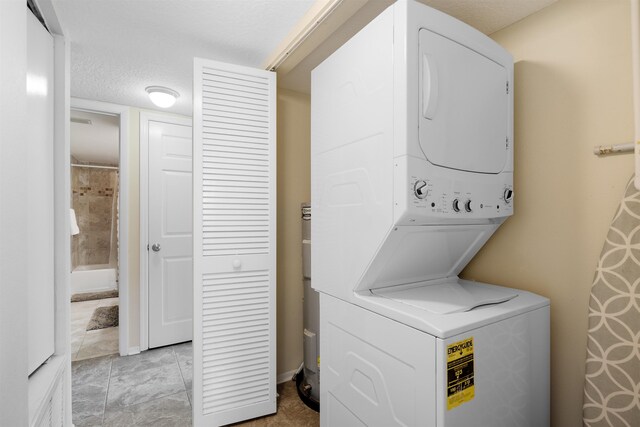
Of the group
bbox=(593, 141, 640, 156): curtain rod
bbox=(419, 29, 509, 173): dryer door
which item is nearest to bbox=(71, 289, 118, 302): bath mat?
bbox=(419, 29, 509, 173): dryer door

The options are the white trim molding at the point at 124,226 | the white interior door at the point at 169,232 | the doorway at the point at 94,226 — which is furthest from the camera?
the doorway at the point at 94,226

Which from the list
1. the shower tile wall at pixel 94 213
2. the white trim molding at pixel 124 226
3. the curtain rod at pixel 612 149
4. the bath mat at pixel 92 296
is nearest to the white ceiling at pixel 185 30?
the white trim molding at pixel 124 226

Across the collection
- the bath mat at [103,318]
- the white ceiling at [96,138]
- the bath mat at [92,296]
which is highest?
the white ceiling at [96,138]

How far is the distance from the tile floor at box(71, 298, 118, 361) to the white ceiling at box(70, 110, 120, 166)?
6.48 ft

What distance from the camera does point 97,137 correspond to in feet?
13.7

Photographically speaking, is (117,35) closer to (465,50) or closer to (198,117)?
(198,117)

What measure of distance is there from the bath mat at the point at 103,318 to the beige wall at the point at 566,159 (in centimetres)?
425

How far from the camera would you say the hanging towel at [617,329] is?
4.03 ft

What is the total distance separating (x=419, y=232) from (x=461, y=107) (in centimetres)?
55

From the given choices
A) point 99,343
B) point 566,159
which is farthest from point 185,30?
point 99,343

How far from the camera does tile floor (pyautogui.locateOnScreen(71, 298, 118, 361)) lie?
3.07 m

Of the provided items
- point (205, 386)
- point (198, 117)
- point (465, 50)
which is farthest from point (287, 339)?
point (465, 50)

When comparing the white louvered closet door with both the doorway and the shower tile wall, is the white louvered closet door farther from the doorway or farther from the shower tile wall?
the shower tile wall

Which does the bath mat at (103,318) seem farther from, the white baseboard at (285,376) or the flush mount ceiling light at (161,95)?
the flush mount ceiling light at (161,95)
